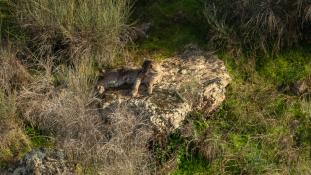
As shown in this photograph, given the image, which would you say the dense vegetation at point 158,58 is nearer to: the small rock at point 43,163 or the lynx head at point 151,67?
the small rock at point 43,163

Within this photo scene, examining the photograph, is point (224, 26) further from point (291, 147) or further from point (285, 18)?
point (291, 147)

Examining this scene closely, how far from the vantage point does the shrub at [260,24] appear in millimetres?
6062

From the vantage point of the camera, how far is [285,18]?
6082mm

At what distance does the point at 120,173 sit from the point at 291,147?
1668mm

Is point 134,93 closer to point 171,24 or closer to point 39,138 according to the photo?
point 39,138

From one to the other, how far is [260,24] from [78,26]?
1980 mm

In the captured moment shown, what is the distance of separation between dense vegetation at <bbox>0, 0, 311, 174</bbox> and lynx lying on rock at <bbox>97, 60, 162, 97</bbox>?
16cm

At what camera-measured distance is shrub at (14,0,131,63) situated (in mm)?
6141

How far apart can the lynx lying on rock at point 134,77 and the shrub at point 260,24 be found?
31.9 inches

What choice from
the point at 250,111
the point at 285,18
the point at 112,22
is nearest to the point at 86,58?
the point at 112,22

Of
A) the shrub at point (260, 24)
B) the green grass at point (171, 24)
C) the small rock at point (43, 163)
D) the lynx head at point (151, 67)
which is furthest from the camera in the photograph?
the green grass at point (171, 24)

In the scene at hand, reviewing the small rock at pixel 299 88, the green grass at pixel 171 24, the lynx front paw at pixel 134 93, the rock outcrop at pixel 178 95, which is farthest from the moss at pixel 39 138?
the small rock at pixel 299 88

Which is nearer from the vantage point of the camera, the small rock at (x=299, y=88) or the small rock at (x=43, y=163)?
the small rock at (x=43, y=163)

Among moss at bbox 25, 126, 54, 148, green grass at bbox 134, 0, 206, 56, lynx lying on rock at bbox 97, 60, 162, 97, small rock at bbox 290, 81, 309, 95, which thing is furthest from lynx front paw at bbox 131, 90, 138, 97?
small rock at bbox 290, 81, 309, 95
